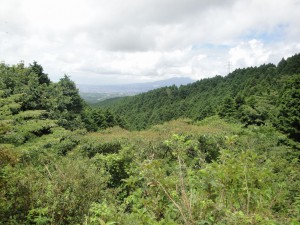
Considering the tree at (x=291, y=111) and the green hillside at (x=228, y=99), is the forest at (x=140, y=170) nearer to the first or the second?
the tree at (x=291, y=111)

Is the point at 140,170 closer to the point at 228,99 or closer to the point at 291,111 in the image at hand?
the point at 291,111

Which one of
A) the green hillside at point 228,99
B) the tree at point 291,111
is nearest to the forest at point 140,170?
the tree at point 291,111

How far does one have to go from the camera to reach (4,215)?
5715 millimetres

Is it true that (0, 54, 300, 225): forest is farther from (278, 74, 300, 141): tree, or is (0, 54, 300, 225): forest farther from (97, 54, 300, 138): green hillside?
(97, 54, 300, 138): green hillside

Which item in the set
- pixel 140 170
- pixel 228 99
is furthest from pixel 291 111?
pixel 140 170

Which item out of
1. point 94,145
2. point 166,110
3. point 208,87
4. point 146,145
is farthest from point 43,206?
point 208,87

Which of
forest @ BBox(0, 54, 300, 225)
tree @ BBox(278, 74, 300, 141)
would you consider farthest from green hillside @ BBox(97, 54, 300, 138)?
forest @ BBox(0, 54, 300, 225)

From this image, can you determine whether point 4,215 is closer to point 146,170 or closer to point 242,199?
point 146,170

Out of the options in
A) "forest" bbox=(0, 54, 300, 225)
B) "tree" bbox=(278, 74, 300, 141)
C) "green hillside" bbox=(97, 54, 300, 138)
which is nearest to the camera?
"forest" bbox=(0, 54, 300, 225)

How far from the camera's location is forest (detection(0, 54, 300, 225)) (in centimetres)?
237

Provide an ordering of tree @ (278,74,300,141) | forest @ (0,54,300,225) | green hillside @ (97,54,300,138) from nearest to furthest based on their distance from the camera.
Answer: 1. forest @ (0,54,300,225)
2. tree @ (278,74,300,141)
3. green hillside @ (97,54,300,138)

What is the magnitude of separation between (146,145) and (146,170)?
37.4ft

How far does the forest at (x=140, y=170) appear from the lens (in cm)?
237

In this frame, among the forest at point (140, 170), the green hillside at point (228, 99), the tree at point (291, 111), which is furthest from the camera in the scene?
the green hillside at point (228, 99)
